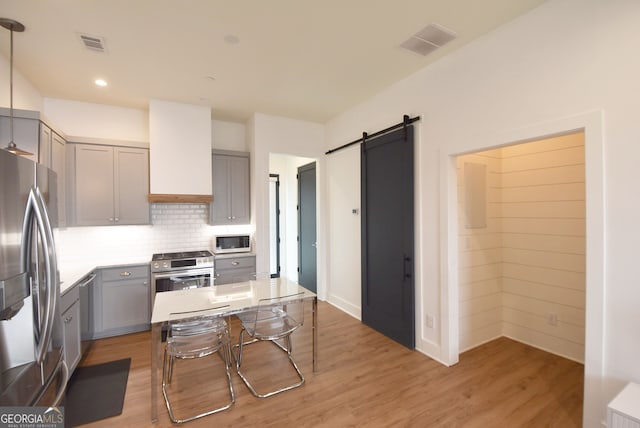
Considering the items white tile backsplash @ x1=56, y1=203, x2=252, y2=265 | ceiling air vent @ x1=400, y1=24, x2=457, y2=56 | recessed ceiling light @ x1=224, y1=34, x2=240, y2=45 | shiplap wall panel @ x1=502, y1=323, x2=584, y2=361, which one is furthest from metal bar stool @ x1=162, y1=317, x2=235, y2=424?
shiplap wall panel @ x1=502, y1=323, x2=584, y2=361

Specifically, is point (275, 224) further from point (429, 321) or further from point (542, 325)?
point (542, 325)

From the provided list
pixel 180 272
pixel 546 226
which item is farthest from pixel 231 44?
pixel 546 226

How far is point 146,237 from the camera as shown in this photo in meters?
4.21

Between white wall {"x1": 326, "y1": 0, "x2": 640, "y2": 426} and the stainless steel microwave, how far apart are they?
2612 mm

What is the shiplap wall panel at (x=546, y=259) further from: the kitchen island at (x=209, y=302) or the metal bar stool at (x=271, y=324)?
the metal bar stool at (x=271, y=324)

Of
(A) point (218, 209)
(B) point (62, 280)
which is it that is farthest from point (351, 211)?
(B) point (62, 280)

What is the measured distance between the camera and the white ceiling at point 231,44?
7.14 ft

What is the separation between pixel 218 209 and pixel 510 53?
387 cm

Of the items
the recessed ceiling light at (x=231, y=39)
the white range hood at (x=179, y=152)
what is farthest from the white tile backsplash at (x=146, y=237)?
the recessed ceiling light at (x=231, y=39)

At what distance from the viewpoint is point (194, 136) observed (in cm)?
410

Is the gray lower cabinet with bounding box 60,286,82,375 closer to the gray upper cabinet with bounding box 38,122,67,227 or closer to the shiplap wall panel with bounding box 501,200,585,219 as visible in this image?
the gray upper cabinet with bounding box 38,122,67,227

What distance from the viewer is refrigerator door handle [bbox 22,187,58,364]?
1.30 meters

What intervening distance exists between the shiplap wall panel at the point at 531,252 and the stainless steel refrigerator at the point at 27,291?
3.36 meters

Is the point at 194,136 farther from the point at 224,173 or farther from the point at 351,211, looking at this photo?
the point at 351,211
